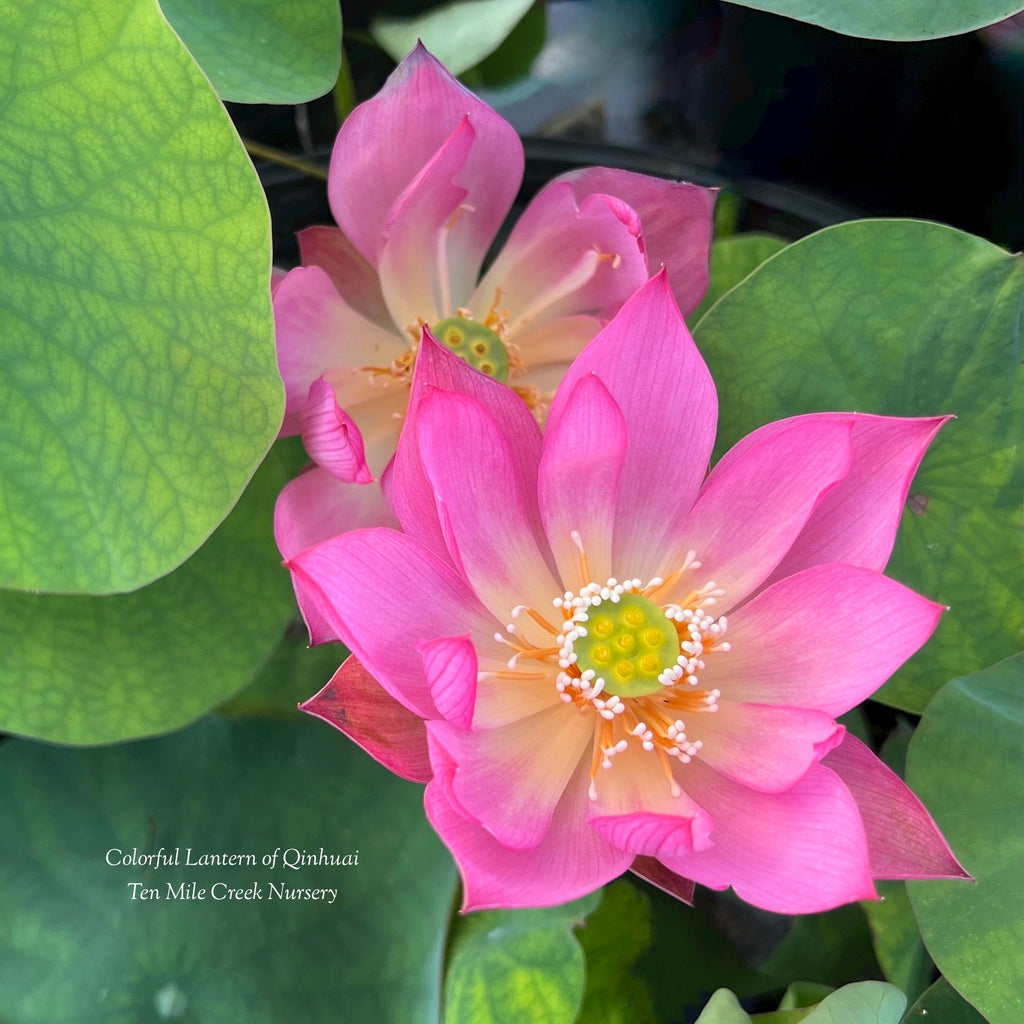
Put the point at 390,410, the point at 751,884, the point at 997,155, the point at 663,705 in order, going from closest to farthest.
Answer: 1. the point at 751,884
2. the point at 663,705
3. the point at 390,410
4. the point at 997,155

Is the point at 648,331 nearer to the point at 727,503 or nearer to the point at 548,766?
the point at 727,503

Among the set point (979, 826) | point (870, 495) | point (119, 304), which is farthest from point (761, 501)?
point (119, 304)

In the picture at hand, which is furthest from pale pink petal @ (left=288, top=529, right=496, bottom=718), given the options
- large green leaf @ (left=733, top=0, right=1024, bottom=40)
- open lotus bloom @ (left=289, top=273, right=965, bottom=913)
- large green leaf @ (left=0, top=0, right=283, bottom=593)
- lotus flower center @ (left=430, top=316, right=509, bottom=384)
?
large green leaf @ (left=733, top=0, right=1024, bottom=40)

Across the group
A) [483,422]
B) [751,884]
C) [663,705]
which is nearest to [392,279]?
[483,422]

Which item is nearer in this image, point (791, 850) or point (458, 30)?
point (791, 850)

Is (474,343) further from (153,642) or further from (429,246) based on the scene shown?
(153,642)

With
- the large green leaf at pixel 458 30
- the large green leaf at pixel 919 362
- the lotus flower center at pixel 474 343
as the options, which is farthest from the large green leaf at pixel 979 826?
the large green leaf at pixel 458 30

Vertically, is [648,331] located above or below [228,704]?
above
